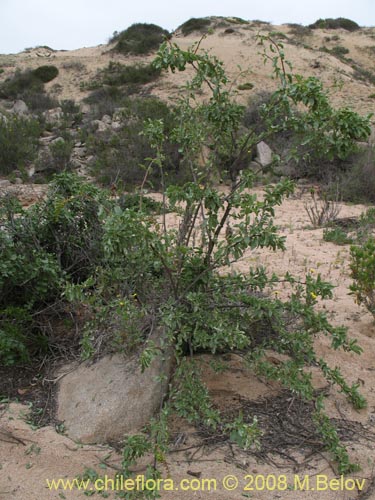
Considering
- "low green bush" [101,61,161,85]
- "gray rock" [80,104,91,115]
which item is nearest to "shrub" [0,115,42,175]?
"gray rock" [80,104,91,115]

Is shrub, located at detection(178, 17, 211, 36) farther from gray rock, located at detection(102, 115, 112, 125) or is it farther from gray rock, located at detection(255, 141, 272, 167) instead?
gray rock, located at detection(255, 141, 272, 167)

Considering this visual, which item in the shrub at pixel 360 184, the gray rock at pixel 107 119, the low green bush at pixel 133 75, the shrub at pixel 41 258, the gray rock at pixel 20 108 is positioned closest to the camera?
the shrub at pixel 41 258

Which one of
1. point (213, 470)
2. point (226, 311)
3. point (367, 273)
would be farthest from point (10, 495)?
point (367, 273)

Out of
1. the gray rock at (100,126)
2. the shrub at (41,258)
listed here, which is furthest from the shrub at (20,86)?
the shrub at (41,258)

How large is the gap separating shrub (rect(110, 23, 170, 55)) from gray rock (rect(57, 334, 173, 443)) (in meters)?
21.3

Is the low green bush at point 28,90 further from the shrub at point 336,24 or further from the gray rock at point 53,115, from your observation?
the shrub at point 336,24

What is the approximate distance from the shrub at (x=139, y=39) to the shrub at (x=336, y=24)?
9.23 meters

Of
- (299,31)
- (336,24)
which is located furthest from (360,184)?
(336,24)

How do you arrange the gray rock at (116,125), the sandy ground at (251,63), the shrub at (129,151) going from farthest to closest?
the sandy ground at (251,63) → the gray rock at (116,125) → the shrub at (129,151)

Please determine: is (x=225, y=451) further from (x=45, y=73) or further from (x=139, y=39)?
(x=139, y=39)

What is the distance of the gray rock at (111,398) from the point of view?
2582 millimetres

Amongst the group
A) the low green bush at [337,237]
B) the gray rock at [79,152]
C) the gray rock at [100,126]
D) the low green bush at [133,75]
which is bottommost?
the gray rock at [79,152]

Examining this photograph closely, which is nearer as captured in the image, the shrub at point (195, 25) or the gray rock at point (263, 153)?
the gray rock at point (263, 153)

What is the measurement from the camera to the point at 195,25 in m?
26.5
